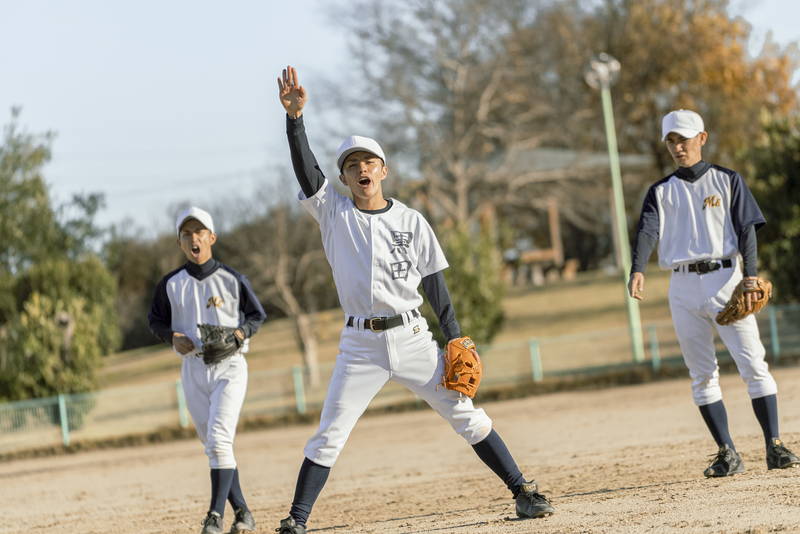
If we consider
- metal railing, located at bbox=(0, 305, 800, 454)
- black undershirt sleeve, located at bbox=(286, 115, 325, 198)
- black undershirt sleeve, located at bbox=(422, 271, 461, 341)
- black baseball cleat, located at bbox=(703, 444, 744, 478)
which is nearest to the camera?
black undershirt sleeve, located at bbox=(286, 115, 325, 198)

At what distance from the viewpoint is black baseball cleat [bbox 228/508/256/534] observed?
6.73 m

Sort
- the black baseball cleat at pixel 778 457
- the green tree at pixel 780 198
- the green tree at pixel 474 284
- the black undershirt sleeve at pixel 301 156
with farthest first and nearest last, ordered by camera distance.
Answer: the green tree at pixel 474 284
the green tree at pixel 780 198
the black baseball cleat at pixel 778 457
the black undershirt sleeve at pixel 301 156

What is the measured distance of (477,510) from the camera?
6.50 meters

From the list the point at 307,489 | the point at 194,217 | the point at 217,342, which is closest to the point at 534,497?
the point at 307,489

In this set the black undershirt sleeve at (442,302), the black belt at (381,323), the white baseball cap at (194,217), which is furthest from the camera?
the white baseball cap at (194,217)

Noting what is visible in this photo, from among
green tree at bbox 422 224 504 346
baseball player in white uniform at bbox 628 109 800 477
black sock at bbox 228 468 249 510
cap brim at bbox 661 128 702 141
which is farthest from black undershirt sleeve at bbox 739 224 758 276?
green tree at bbox 422 224 504 346

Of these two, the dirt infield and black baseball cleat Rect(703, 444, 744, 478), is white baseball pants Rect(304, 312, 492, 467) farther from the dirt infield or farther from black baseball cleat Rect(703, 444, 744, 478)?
black baseball cleat Rect(703, 444, 744, 478)

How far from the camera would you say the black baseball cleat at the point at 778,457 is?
635 cm

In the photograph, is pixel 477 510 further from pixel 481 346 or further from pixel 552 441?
pixel 481 346

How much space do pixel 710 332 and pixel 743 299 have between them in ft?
1.37

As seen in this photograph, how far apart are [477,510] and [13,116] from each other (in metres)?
23.2

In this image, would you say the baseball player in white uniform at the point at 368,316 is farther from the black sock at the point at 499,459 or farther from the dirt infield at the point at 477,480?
the dirt infield at the point at 477,480

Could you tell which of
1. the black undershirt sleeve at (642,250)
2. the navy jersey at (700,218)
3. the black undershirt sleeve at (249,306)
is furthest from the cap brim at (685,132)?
the black undershirt sleeve at (249,306)

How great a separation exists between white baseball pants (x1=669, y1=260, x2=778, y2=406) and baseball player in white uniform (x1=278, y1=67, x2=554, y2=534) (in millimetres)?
1716
